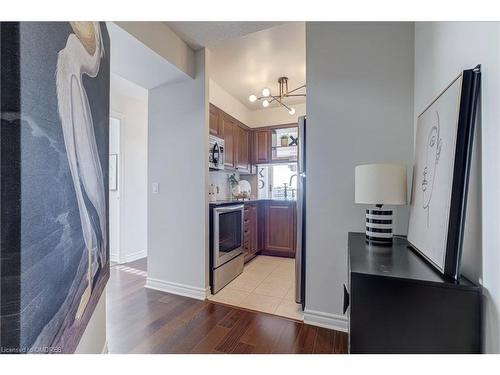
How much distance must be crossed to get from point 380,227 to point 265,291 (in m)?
1.49

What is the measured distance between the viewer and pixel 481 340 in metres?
0.78

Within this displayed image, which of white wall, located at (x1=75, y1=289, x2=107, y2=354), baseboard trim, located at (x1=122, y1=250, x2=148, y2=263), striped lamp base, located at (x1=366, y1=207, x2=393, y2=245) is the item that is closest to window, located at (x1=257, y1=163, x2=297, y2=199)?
baseboard trim, located at (x1=122, y1=250, x2=148, y2=263)

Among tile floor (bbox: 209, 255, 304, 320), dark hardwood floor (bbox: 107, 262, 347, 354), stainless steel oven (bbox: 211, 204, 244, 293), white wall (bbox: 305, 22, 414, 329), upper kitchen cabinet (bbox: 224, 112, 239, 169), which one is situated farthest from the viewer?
upper kitchen cabinet (bbox: 224, 112, 239, 169)

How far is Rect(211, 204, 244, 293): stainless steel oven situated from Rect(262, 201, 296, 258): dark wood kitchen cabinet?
887 millimetres

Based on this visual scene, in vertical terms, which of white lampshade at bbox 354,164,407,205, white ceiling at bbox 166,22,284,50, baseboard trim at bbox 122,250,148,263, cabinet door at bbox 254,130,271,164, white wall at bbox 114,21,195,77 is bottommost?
baseboard trim at bbox 122,250,148,263

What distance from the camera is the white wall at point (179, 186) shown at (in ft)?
7.60

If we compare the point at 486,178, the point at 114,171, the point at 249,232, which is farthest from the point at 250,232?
the point at 486,178

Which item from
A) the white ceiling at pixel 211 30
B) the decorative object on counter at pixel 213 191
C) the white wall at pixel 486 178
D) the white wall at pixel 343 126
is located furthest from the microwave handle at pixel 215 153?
the white wall at pixel 486 178

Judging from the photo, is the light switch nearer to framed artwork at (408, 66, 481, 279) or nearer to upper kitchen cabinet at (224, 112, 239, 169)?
upper kitchen cabinet at (224, 112, 239, 169)

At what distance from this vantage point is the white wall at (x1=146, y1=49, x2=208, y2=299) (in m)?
2.32

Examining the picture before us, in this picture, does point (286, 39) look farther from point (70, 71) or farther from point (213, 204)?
point (70, 71)

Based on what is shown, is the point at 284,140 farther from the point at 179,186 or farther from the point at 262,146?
the point at 179,186

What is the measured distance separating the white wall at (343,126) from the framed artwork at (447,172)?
0.49 metres

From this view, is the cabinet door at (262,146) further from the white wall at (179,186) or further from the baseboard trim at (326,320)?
the baseboard trim at (326,320)
